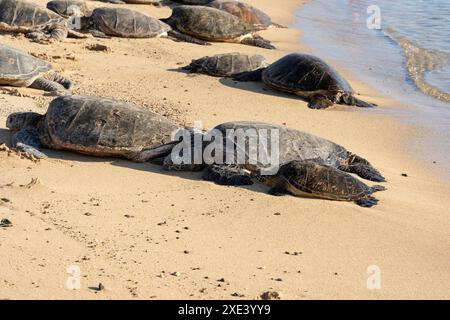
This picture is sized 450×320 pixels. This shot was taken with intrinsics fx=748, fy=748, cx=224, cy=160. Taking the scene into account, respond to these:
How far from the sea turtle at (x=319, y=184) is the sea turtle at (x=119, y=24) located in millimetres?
7643

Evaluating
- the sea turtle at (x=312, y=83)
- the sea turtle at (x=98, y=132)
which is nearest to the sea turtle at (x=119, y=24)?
the sea turtle at (x=312, y=83)

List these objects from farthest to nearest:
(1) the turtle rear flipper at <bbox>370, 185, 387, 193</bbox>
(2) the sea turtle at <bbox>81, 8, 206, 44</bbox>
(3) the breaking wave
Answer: (2) the sea turtle at <bbox>81, 8, 206, 44</bbox>, (3) the breaking wave, (1) the turtle rear flipper at <bbox>370, 185, 387, 193</bbox>

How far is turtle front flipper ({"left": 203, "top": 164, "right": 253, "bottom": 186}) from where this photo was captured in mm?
7973

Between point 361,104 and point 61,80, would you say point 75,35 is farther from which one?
point 361,104

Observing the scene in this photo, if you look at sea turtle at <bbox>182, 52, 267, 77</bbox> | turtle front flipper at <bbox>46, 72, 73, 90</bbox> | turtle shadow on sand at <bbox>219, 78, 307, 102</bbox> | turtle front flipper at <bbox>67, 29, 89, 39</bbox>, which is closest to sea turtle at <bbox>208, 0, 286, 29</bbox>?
turtle front flipper at <bbox>67, 29, 89, 39</bbox>

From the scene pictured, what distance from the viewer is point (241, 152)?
8.25 meters

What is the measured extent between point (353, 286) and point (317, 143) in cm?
316

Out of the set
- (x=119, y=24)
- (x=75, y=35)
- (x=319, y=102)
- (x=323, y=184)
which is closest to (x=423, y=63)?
(x=319, y=102)

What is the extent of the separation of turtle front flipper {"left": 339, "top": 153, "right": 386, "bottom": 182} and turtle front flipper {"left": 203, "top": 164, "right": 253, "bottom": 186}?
4.32ft

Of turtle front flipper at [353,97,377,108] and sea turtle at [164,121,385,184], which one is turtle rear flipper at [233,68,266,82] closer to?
turtle front flipper at [353,97,377,108]

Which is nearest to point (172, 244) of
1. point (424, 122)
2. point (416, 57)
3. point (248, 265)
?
point (248, 265)

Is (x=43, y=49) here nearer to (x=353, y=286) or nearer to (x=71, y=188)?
(x=71, y=188)

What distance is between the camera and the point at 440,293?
5.93 meters

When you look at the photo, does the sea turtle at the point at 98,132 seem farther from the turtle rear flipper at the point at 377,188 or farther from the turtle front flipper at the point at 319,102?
the turtle front flipper at the point at 319,102
